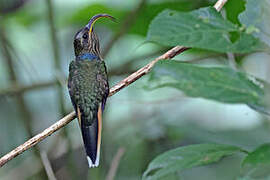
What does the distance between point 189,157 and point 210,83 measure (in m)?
0.26

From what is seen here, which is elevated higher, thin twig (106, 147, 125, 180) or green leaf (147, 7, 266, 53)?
green leaf (147, 7, 266, 53)

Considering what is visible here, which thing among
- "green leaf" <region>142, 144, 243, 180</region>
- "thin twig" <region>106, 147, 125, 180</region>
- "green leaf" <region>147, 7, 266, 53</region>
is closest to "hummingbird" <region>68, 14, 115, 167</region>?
"thin twig" <region>106, 147, 125, 180</region>

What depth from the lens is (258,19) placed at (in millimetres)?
1188

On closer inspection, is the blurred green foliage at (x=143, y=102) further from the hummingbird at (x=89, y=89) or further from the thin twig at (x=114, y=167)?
the hummingbird at (x=89, y=89)

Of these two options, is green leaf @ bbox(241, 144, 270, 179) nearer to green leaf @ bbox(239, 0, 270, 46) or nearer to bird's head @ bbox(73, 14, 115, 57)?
green leaf @ bbox(239, 0, 270, 46)

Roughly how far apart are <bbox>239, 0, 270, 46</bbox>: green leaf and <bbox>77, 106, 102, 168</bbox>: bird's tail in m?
1.16

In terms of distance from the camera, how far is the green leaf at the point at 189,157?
116cm

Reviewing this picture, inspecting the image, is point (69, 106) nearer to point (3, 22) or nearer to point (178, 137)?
point (3, 22)

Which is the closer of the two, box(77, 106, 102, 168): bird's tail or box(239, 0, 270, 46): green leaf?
box(239, 0, 270, 46): green leaf

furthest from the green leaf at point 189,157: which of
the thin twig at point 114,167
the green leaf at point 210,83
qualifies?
the thin twig at point 114,167

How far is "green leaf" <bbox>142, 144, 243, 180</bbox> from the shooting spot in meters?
1.16

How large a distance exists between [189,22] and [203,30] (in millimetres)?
65

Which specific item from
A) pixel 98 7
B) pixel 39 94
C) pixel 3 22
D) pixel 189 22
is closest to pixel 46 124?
pixel 39 94

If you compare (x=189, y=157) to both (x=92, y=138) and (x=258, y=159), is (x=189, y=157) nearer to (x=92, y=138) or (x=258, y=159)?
(x=258, y=159)
